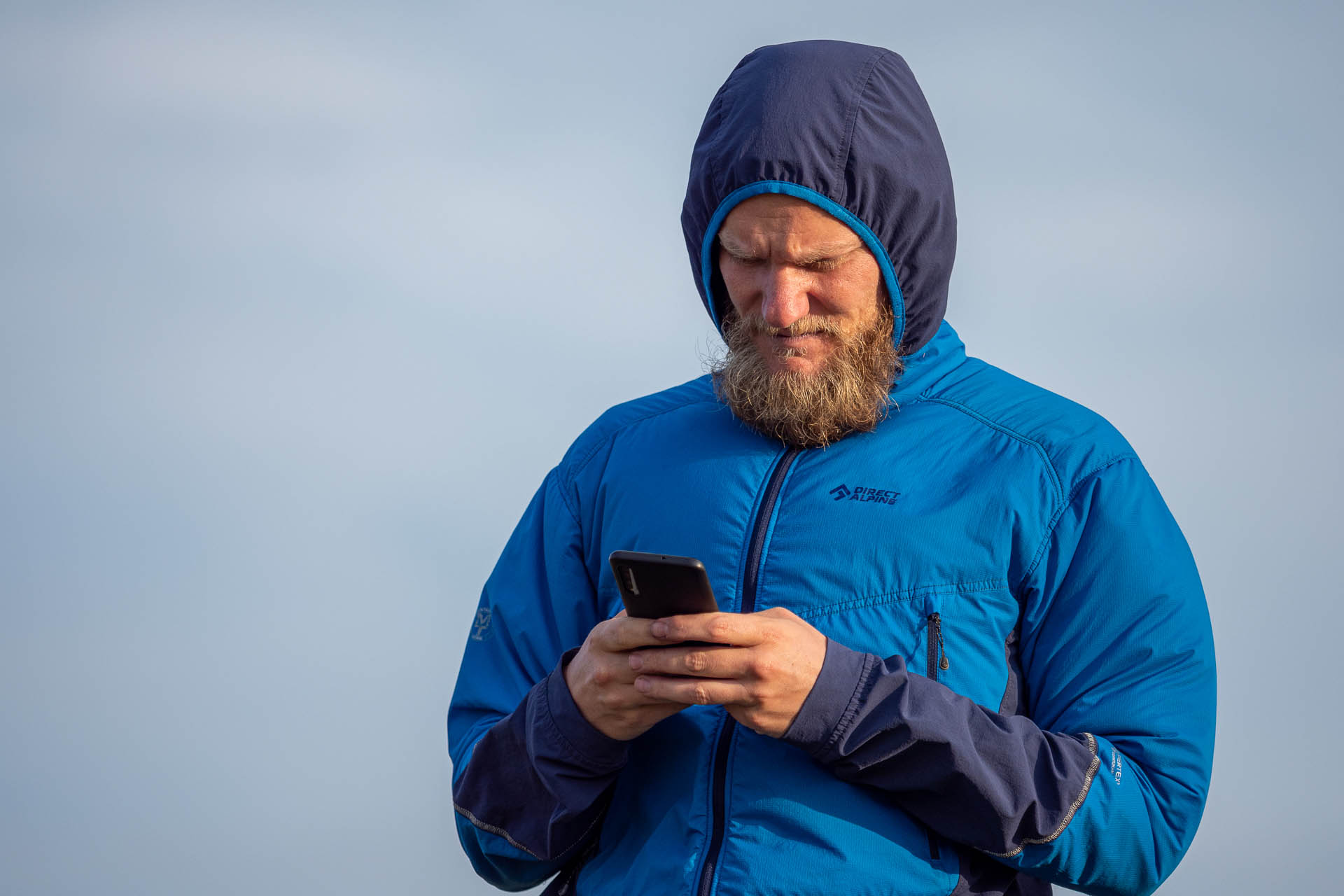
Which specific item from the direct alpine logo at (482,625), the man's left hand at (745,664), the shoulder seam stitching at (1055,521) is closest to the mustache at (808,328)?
the shoulder seam stitching at (1055,521)

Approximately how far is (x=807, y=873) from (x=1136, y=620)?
0.68 metres

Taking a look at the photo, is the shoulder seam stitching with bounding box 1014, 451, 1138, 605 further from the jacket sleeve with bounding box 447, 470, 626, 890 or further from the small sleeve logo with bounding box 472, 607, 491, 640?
the small sleeve logo with bounding box 472, 607, 491, 640

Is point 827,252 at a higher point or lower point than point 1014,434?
higher

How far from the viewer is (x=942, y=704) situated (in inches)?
89.7

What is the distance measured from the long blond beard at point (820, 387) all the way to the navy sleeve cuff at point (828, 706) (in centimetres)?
53

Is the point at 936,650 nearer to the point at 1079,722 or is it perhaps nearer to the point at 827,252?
the point at 1079,722

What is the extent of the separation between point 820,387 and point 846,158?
0.41 m

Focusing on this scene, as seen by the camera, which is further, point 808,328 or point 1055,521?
point 808,328

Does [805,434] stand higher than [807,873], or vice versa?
[805,434]

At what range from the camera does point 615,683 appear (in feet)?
7.69

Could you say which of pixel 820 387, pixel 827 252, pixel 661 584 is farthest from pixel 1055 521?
pixel 661 584

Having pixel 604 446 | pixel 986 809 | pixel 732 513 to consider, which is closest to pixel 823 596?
pixel 732 513

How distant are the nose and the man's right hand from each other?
2.18 ft

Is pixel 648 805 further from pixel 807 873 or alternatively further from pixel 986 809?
pixel 986 809
